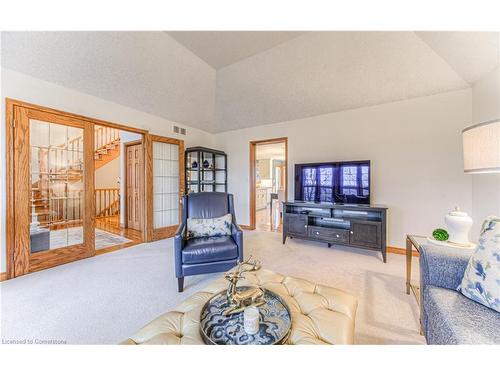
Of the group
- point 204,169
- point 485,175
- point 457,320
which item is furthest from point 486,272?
point 204,169

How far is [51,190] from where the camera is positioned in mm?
2656

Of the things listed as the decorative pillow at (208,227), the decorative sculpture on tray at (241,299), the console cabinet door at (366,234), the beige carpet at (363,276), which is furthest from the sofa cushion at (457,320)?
the decorative pillow at (208,227)

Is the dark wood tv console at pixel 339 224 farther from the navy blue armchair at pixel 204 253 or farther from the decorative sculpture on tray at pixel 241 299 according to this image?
the decorative sculpture on tray at pixel 241 299

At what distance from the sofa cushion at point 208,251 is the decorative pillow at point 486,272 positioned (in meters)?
1.73

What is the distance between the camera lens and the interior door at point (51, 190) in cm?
226

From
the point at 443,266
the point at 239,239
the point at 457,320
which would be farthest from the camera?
the point at 239,239

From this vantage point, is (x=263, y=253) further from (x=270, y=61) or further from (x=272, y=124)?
(x=270, y=61)

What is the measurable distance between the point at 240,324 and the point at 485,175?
3317 millimetres

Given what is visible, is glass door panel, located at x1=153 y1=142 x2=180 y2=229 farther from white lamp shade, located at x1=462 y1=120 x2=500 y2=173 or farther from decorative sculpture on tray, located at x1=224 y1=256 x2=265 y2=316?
white lamp shade, located at x1=462 y1=120 x2=500 y2=173

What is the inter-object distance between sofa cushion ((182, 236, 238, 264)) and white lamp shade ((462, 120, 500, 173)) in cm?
197

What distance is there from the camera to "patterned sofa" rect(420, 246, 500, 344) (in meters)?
0.82

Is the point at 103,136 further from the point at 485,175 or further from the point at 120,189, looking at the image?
the point at 485,175

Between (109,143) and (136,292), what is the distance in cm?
597

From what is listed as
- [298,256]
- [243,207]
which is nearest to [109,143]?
[243,207]
